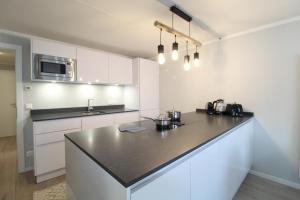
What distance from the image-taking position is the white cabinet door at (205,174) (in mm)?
1144

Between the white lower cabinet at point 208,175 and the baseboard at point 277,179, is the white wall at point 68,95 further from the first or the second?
the baseboard at point 277,179

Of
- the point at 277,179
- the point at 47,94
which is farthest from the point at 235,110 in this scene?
the point at 47,94

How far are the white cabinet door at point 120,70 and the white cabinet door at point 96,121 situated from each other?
80cm

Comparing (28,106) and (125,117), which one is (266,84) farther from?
(28,106)

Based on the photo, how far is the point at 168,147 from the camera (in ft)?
3.66

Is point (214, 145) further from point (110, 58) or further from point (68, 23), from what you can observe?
point (110, 58)

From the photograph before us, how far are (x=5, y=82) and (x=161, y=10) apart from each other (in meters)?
5.37

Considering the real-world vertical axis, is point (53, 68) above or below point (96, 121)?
above

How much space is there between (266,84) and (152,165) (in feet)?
7.50

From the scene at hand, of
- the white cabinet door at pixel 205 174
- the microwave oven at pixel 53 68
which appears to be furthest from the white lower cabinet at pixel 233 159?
the microwave oven at pixel 53 68

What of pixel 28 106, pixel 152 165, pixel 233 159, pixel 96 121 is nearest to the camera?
pixel 152 165

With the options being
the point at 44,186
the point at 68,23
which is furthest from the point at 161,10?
the point at 44,186

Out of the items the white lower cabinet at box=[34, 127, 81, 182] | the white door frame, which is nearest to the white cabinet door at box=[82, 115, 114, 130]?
the white lower cabinet at box=[34, 127, 81, 182]

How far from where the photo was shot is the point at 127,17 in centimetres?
201
